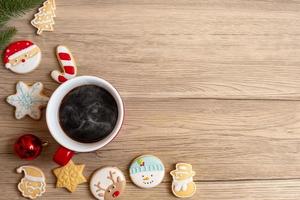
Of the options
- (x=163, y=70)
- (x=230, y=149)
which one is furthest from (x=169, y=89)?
(x=230, y=149)

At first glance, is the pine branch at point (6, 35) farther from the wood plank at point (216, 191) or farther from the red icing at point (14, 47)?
the wood plank at point (216, 191)

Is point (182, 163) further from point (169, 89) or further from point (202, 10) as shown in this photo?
point (202, 10)

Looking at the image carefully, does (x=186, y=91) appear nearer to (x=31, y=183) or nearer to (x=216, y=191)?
(x=216, y=191)

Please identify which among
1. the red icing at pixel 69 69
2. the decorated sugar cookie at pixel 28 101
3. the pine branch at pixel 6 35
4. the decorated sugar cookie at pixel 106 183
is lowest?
the decorated sugar cookie at pixel 106 183

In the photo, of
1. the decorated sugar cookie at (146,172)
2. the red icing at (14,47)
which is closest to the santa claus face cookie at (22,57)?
the red icing at (14,47)

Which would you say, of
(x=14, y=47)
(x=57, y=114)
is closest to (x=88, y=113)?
(x=57, y=114)

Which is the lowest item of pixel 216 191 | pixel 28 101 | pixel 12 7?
pixel 216 191
